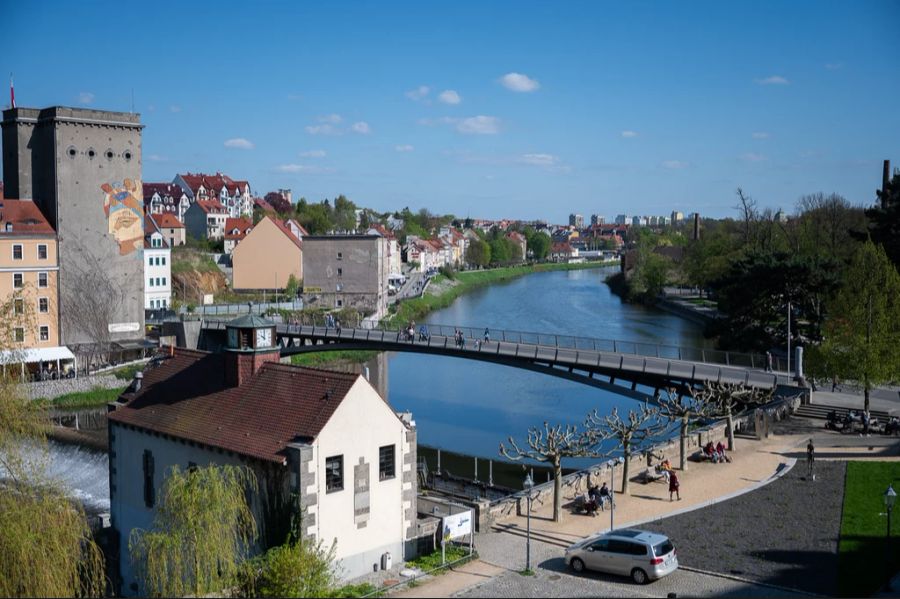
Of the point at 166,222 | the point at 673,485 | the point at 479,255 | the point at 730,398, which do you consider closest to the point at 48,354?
the point at 166,222

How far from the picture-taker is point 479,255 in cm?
15662

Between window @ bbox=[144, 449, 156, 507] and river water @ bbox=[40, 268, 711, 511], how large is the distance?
209 cm

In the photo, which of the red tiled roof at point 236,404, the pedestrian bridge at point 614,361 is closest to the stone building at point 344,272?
the pedestrian bridge at point 614,361

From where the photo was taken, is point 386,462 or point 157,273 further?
point 157,273

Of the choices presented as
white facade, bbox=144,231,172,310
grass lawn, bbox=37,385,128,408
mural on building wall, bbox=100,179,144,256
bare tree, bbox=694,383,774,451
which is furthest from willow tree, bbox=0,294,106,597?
white facade, bbox=144,231,172,310

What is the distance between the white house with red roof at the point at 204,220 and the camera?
89625mm

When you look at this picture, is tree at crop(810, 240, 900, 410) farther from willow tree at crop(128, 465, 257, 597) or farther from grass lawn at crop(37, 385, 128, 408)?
grass lawn at crop(37, 385, 128, 408)

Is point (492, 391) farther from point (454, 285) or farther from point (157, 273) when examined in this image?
point (454, 285)

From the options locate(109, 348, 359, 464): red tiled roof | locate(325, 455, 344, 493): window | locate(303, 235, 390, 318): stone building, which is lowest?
locate(325, 455, 344, 493): window

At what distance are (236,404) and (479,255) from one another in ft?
450

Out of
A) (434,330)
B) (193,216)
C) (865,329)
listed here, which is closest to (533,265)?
(193,216)

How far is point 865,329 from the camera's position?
30.1 m

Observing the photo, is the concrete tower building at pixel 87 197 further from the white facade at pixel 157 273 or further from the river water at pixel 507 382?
the river water at pixel 507 382

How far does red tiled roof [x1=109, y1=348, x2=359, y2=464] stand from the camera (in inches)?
730
